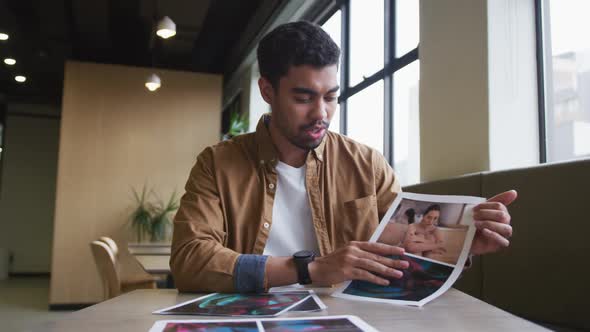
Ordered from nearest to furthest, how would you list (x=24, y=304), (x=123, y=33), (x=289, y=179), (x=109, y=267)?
(x=289, y=179), (x=109, y=267), (x=24, y=304), (x=123, y=33)

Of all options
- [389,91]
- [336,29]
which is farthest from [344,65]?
[389,91]

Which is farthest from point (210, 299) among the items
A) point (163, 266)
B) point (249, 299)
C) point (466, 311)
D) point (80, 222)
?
point (80, 222)

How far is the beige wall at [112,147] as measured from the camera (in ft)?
20.7

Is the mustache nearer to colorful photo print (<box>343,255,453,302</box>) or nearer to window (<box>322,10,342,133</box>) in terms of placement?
colorful photo print (<box>343,255,453,302</box>)

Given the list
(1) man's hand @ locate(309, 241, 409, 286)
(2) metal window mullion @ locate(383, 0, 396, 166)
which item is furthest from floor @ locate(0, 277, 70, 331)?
(1) man's hand @ locate(309, 241, 409, 286)

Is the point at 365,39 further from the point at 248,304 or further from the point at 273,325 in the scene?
the point at 273,325

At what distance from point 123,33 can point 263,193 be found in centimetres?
670

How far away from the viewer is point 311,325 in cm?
74

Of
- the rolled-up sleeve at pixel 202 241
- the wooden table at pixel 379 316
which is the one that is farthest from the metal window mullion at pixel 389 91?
the wooden table at pixel 379 316

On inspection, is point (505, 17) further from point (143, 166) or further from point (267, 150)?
point (143, 166)

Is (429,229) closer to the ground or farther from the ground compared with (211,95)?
closer to the ground

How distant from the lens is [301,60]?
4.43 ft

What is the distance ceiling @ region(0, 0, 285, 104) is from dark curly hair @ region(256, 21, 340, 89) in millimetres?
4517

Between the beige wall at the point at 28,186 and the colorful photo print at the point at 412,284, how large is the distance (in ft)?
36.6
